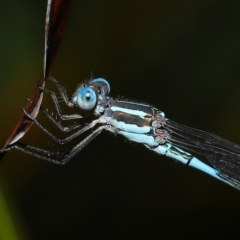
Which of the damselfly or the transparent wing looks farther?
the transparent wing

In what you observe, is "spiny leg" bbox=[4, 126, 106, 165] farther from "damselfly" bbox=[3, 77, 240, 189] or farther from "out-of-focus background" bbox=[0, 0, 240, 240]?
"out-of-focus background" bbox=[0, 0, 240, 240]

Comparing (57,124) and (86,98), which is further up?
(86,98)

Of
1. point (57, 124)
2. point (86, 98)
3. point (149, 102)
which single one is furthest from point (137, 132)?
point (149, 102)

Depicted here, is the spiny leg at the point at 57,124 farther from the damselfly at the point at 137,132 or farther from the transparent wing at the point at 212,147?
the transparent wing at the point at 212,147

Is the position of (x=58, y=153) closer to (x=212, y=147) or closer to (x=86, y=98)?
(x=86, y=98)

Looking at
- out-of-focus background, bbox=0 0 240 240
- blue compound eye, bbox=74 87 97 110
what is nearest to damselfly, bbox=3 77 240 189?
blue compound eye, bbox=74 87 97 110

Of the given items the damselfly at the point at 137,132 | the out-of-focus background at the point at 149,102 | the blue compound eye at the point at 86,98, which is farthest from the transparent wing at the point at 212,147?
the out-of-focus background at the point at 149,102

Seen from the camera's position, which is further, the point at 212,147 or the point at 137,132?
the point at 212,147
